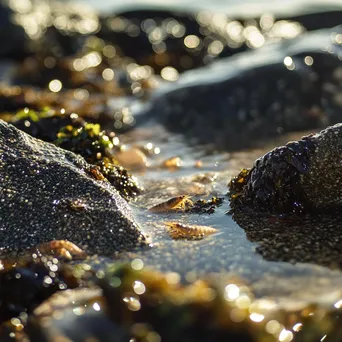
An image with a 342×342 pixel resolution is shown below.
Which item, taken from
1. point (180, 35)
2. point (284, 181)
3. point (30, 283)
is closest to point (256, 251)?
point (284, 181)

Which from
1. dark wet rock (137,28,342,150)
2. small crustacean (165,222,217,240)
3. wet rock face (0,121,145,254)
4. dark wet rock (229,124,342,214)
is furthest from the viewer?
dark wet rock (137,28,342,150)

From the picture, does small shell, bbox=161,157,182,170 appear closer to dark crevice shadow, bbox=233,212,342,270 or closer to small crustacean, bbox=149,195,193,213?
small crustacean, bbox=149,195,193,213

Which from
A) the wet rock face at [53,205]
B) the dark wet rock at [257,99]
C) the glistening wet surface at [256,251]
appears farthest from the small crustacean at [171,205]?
the dark wet rock at [257,99]

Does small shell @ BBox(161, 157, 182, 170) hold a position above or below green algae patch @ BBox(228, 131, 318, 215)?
below

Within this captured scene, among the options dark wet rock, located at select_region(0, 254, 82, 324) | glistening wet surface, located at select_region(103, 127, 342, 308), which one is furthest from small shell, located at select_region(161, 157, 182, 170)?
dark wet rock, located at select_region(0, 254, 82, 324)

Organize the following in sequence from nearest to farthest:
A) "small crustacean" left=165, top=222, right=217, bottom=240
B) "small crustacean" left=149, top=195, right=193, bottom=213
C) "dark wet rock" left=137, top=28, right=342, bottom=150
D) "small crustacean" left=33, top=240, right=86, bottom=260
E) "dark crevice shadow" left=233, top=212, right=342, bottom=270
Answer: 1. "dark crevice shadow" left=233, top=212, right=342, bottom=270
2. "small crustacean" left=33, top=240, right=86, bottom=260
3. "small crustacean" left=165, top=222, right=217, bottom=240
4. "small crustacean" left=149, top=195, right=193, bottom=213
5. "dark wet rock" left=137, top=28, right=342, bottom=150

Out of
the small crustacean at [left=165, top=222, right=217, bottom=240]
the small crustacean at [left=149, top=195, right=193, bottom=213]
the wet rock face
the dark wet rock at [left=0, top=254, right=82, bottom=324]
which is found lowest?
the small crustacean at [left=149, top=195, right=193, bottom=213]

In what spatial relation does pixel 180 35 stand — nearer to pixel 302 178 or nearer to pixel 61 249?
pixel 302 178
